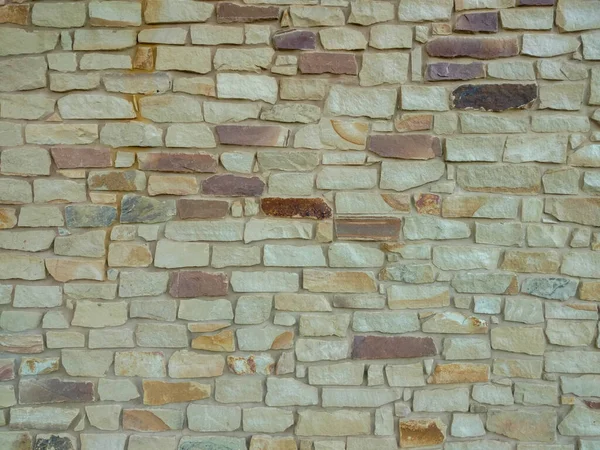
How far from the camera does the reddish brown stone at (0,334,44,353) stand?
1.99 meters

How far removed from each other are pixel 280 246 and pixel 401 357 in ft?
2.06

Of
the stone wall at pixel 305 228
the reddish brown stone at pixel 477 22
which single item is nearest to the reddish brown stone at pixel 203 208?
the stone wall at pixel 305 228

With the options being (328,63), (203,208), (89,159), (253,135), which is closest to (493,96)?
(328,63)

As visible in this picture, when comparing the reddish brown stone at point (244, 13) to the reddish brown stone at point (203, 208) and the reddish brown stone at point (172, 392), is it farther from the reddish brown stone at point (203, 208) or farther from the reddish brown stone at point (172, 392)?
the reddish brown stone at point (172, 392)

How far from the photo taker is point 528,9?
1.99m

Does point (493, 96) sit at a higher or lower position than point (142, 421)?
higher

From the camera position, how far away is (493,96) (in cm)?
199

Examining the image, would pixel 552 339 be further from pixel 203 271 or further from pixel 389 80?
pixel 203 271

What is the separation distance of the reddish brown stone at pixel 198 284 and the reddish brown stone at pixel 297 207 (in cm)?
32

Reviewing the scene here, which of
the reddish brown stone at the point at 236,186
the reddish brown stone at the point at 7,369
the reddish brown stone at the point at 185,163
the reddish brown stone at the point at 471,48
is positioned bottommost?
the reddish brown stone at the point at 7,369

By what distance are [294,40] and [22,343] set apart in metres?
1.56

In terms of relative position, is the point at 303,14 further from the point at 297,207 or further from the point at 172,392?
the point at 172,392

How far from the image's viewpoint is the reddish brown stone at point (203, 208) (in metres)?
2.00

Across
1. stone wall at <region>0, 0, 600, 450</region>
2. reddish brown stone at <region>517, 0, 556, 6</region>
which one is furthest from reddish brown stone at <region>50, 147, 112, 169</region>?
reddish brown stone at <region>517, 0, 556, 6</region>
